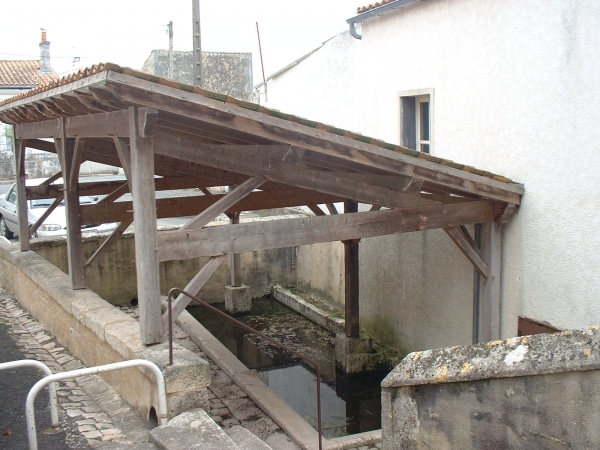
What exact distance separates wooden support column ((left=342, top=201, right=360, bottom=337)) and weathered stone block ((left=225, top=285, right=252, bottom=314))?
370cm

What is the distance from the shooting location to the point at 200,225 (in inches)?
226

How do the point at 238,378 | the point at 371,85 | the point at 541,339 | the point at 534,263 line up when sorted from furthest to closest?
the point at 371,85 → the point at 238,378 → the point at 534,263 → the point at 541,339

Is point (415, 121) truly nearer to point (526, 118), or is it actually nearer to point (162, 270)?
point (526, 118)

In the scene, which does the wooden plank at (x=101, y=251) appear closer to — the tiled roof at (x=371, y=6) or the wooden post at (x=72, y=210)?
the wooden post at (x=72, y=210)

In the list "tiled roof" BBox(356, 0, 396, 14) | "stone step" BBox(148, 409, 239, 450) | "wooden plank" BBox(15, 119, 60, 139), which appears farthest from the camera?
"tiled roof" BBox(356, 0, 396, 14)

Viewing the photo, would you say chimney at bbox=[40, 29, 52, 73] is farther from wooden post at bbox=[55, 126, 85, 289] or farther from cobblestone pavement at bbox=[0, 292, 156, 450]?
cobblestone pavement at bbox=[0, 292, 156, 450]

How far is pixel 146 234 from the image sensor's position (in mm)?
5418

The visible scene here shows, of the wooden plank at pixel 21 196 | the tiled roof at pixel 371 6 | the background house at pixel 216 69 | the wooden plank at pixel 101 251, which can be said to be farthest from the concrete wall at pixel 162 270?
the background house at pixel 216 69

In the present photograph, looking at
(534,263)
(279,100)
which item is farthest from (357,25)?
(279,100)

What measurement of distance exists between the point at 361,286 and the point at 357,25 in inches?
173

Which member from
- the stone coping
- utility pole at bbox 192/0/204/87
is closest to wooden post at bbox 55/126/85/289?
the stone coping

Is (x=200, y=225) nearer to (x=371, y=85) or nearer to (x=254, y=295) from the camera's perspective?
(x=371, y=85)

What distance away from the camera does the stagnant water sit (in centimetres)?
884

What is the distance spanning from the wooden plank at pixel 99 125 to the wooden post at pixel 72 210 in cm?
42
